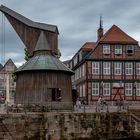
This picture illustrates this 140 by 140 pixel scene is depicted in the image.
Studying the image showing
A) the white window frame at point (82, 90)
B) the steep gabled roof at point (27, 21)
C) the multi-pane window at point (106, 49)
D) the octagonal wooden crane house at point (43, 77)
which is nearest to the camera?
the octagonal wooden crane house at point (43, 77)

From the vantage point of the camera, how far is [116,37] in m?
50.9

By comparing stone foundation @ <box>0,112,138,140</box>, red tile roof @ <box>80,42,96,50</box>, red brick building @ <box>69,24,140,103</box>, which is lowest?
stone foundation @ <box>0,112,138,140</box>

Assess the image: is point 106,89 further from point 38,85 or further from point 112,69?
point 38,85

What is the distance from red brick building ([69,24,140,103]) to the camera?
161ft

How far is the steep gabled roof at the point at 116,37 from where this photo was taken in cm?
5019

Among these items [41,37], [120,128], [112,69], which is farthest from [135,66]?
[120,128]

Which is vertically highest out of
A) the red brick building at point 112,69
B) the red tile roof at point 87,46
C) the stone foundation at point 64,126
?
the red tile roof at point 87,46

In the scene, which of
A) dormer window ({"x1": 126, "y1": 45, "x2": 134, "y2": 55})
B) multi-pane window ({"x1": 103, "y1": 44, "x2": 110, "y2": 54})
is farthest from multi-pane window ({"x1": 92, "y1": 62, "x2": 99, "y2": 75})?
dormer window ({"x1": 126, "y1": 45, "x2": 134, "y2": 55})

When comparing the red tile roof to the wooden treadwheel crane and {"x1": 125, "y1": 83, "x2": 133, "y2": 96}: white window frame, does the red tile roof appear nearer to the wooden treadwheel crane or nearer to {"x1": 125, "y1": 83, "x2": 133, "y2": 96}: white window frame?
{"x1": 125, "y1": 83, "x2": 133, "y2": 96}: white window frame

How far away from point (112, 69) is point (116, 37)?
14.8 ft

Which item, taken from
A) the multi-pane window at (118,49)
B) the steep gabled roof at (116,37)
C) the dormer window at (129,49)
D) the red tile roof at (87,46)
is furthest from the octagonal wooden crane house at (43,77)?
the red tile roof at (87,46)

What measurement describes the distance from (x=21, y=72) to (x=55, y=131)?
9.10 metres

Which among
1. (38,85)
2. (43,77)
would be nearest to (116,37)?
(43,77)

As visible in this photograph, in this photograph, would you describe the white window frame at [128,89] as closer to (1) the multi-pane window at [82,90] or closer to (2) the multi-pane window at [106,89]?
(2) the multi-pane window at [106,89]
